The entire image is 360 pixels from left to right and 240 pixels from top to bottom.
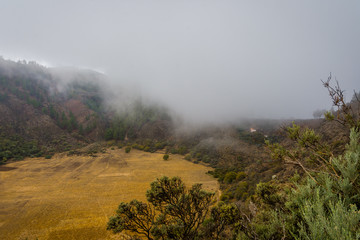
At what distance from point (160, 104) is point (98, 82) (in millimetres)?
59939

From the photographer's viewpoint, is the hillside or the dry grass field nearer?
the dry grass field

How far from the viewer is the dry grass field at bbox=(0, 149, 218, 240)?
11.6 meters

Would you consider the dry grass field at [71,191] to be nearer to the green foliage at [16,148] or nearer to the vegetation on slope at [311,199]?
the green foliage at [16,148]

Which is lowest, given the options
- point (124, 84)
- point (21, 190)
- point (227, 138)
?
point (21, 190)

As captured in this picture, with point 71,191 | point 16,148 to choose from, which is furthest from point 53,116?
point 71,191

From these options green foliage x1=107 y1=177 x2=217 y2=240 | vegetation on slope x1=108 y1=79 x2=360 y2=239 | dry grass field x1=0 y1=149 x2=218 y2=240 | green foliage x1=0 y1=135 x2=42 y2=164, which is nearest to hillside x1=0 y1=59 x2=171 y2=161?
green foliage x1=0 y1=135 x2=42 y2=164

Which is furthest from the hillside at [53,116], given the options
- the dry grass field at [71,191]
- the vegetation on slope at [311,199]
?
the vegetation on slope at [311,199]

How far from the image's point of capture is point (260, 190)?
6996mm

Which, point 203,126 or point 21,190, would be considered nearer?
point 21,190

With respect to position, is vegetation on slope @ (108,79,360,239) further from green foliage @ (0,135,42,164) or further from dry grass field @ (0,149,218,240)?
green foliage @ (0,135,42,164)

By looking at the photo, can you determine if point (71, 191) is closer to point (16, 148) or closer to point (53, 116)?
point (16, 148)

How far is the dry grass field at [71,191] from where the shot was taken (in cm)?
1155

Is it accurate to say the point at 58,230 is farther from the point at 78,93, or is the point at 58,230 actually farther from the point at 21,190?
the point at 78,93

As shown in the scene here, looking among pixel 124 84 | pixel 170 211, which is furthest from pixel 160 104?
pixel 170 211
